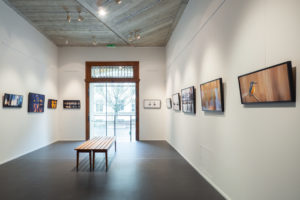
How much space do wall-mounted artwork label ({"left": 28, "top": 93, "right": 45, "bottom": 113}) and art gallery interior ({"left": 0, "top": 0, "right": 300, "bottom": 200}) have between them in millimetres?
38

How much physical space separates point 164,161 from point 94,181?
1993 millimetres

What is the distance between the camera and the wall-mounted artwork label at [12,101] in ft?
16.0

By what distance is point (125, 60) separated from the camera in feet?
27.5

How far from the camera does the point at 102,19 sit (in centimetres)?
566

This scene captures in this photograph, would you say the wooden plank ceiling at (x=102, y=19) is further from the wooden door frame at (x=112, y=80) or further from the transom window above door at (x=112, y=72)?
the transom window above door at (x=112, y=72)

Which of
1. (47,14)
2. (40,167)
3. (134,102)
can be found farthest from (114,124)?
(47,14)

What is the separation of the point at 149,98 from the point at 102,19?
388 centimetres

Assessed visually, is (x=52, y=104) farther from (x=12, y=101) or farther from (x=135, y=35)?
(x=135, y=35)

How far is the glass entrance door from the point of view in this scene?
29.3 ft

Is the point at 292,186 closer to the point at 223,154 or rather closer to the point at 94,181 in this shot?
the point at 223,154

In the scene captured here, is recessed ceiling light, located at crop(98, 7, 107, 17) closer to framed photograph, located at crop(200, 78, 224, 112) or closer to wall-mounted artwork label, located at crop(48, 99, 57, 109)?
framed photograph, located at crop(200, 78, 224, 112)

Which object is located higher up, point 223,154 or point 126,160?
point 223,154

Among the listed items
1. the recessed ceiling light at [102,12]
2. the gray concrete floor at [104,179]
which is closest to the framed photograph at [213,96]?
the gray concrete floor at [104,179]

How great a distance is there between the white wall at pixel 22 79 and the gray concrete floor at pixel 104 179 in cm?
64
